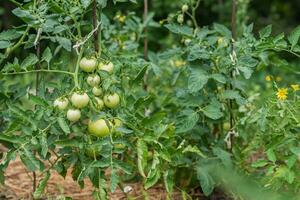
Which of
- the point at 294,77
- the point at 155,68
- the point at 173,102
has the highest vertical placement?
the point at 155,68

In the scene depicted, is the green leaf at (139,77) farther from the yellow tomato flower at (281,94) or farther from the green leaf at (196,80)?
the yellow tomato flower at (281,94)

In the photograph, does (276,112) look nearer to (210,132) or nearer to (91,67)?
(210,132)

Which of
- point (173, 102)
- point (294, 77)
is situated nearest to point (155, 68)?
point (173, 102)

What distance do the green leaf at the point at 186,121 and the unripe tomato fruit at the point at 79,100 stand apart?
522 millimetres

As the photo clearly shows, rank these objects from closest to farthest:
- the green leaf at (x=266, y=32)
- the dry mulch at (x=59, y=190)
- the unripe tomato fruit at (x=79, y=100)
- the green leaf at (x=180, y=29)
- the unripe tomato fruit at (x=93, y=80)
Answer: the unripe tomato fruit at (x=79, y=100) < the unripe tomato fruit at (x=93, y=80) < the green leaf at (x=266, y=32) < the green leaf at (x=180, y=29) < the dry mulch at (x=59, y=190)

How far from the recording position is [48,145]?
2.21 meters

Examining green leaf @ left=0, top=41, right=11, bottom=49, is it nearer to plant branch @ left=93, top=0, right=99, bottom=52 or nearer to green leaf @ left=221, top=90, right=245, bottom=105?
plant branch @ left=93, top=0, right=99, bottom=52

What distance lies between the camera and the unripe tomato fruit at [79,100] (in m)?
2.00

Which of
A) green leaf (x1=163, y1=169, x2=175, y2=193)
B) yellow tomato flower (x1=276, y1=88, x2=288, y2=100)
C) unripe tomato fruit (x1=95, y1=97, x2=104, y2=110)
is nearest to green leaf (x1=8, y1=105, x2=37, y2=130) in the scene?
unripe tomato fruit (x1=95, y1=97, x2=104, y2=110)

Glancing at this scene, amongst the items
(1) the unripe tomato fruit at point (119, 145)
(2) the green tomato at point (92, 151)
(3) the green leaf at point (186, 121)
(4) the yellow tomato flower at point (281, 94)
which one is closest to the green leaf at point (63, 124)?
(2) the green tomato at point (92, 151)

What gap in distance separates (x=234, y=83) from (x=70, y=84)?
0.70 meters

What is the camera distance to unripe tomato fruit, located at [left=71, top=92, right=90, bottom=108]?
1998 mm

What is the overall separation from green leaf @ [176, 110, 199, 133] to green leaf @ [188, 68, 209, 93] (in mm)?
105

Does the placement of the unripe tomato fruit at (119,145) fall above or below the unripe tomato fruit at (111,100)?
below
